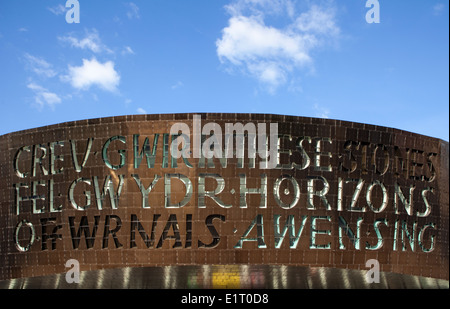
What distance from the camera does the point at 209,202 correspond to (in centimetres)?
2970

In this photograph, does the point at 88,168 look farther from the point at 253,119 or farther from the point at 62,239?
the point at 253,119

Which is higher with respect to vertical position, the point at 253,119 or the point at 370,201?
the point at 253,119

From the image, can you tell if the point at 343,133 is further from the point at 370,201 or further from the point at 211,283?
the point at 211,283

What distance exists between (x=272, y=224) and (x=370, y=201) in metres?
4.97

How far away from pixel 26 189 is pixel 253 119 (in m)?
11.1

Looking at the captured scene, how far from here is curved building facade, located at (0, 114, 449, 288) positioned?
29797 millimetres

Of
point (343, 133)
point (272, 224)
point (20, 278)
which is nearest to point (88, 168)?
point (20, 278)

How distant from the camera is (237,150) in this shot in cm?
3000

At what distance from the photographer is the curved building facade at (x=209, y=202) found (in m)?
29.8
